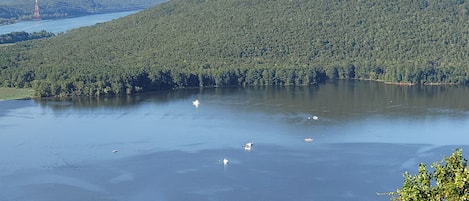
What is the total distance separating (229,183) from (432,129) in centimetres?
1195

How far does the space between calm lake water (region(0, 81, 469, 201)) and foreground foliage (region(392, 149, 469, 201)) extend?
14.0 meters

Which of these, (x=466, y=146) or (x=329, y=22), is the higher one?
(x=329, y=22)

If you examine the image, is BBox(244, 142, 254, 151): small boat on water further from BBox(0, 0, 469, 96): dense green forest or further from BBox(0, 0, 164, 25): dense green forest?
BBox(0, 0, 164, 25): dense green forest

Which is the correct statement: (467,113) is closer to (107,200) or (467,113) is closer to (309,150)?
(309,150)

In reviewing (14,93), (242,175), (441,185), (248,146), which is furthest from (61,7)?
(441,185)

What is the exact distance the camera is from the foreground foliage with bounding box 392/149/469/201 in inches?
364

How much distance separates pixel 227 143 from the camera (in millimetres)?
30484

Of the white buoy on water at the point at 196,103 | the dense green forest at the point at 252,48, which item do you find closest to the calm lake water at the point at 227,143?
the white buoy on water at the point at 196,103

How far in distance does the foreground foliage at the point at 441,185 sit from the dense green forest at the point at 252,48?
3411 centimetres

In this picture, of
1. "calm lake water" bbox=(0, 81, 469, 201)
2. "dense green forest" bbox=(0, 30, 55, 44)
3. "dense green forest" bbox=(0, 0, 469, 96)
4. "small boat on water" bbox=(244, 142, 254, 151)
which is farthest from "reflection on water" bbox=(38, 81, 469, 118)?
"dense green forest" bbox=(0, 30, 55, 44)

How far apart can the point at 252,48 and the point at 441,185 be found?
141 feet

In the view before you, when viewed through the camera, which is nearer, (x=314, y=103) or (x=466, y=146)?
(x=466, y=146)

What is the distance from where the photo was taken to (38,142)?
1212 inches

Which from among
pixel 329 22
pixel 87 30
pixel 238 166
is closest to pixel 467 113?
pixel 238 166
